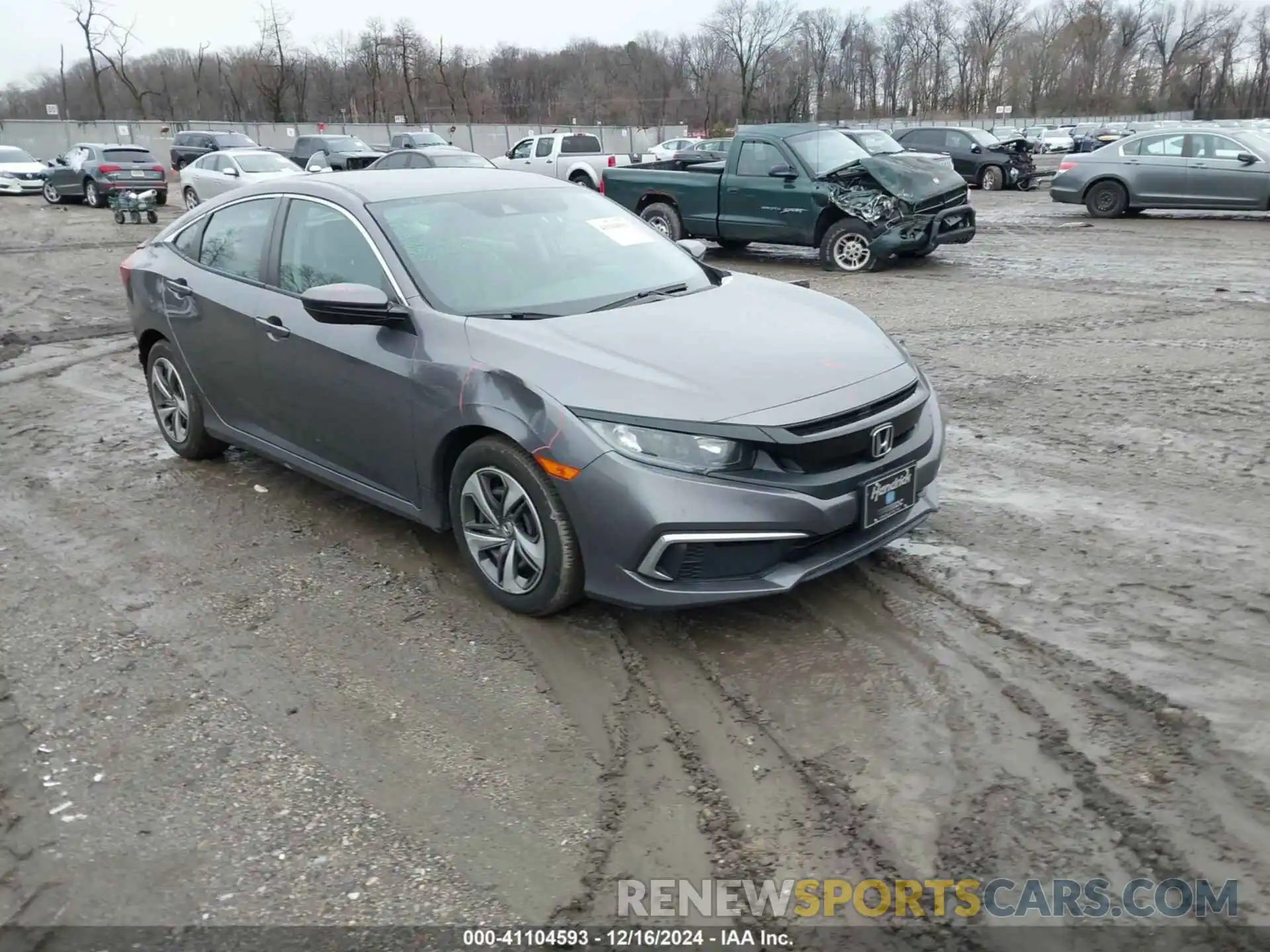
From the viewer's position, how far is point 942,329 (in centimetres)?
947

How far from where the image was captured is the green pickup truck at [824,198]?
12977 millimetres

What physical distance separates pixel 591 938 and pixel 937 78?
11768cm

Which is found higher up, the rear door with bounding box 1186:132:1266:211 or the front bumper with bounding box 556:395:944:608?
the rear door with bounding box 1186:132:1266:211

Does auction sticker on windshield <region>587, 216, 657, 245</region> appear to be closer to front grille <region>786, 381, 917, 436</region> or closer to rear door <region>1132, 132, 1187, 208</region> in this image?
front grille <region>786, 381, 917, 436</region>

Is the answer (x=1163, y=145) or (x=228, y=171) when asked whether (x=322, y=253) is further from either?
(x=228, y=171)

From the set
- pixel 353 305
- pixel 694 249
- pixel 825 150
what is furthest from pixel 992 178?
pixel 353 305

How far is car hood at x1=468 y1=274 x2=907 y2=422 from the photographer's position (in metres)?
3.68

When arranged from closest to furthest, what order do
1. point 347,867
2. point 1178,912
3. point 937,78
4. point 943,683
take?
point 1178,912, point 347,867, point 943,683, point 937,78

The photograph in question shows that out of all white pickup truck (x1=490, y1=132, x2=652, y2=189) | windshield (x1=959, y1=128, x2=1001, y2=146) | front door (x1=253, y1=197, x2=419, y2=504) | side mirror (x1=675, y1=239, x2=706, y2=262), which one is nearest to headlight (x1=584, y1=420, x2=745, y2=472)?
front door (x1=253, y1=197, x2=419, y2=504)

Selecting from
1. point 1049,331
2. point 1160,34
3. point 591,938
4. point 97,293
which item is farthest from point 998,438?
point 1160,34

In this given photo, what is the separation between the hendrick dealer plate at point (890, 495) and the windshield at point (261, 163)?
21147mm

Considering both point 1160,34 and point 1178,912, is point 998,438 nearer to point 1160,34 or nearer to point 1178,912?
point 1178,912

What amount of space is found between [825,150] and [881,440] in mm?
10750

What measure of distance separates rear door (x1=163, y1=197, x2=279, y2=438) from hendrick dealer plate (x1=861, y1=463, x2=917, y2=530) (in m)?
3.08
